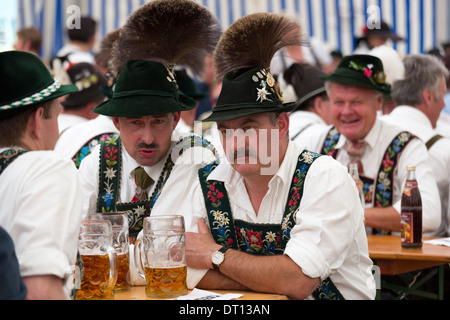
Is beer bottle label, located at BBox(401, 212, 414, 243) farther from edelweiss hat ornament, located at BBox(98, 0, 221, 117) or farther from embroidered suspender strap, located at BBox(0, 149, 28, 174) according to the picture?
embroidered suspender strap, located at BBox(0, 149, 28, 174)

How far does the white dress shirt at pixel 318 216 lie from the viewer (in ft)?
7.91

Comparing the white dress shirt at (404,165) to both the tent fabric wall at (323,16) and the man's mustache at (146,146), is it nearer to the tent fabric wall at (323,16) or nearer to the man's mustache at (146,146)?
the man's mustache at (146,146)

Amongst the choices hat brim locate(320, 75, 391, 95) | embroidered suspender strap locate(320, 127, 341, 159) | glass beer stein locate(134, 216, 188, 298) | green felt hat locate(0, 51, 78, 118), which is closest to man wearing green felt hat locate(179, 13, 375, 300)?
glass beer stein locate(134, 216, 188, 298)

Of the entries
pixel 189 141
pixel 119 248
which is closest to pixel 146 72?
pixel 189 141

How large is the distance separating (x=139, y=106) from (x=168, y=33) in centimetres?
46

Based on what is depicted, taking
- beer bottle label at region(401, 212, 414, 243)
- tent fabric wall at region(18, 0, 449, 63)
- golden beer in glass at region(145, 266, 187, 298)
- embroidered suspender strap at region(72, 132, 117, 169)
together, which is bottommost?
beer bottle label at region(401, 212, 414, 243)

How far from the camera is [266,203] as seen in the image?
2678mm

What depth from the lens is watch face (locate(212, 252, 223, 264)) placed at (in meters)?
2.48

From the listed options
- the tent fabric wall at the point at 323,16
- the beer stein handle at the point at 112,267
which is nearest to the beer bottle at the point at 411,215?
the beer stein handle at the point at 112,267

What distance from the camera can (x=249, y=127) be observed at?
2643 millimetres

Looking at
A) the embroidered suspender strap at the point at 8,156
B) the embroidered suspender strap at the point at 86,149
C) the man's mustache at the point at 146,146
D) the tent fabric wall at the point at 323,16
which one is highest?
the tent fabric wall at the point at 323,16

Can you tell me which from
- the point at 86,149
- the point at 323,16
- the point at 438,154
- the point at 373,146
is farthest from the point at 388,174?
the point at 323,16
